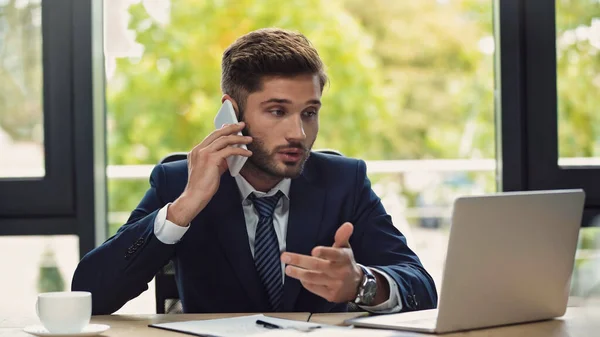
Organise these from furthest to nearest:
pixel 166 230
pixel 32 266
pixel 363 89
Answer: pixel 363 89
pixel 32 266
pixel 166 230

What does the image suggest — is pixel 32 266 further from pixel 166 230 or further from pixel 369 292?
pixel 369 292

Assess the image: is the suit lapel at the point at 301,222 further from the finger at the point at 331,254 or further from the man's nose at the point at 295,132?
the finger at the point at 331,254

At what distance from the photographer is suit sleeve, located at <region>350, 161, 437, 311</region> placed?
6.16 feet

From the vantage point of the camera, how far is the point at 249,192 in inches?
82.4

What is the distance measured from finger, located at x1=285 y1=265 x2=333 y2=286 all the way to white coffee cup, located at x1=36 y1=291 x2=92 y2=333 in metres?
0.37

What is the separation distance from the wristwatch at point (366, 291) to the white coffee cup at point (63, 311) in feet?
1.82

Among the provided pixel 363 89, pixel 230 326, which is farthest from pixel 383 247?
pixel 363 89

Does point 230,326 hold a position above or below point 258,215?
below

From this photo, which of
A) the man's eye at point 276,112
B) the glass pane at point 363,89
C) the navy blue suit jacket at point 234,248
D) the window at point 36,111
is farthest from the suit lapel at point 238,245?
the glass pane at point 363,89

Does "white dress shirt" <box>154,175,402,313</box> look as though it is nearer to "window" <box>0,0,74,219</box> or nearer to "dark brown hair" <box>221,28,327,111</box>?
"dark brown hair" <box>221,28,327,111</box>

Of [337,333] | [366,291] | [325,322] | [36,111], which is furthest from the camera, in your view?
[36,111]

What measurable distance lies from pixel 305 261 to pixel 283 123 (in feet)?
1.86

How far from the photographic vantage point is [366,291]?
5.62 ft

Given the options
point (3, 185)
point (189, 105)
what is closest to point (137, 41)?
point (189, 105)
